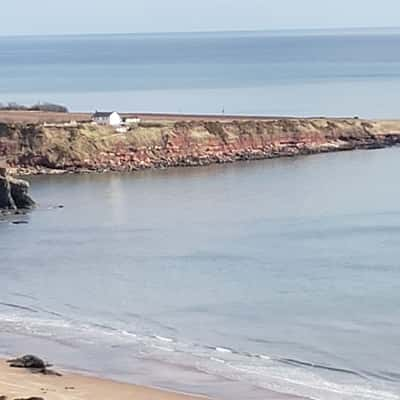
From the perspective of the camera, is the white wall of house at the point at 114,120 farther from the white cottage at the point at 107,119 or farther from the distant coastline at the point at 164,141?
the distant coastline at the point at 164,141

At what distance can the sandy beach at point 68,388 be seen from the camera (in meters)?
17.8

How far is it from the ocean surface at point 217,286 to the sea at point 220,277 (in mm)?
51

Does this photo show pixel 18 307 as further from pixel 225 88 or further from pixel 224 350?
pixel 225 88

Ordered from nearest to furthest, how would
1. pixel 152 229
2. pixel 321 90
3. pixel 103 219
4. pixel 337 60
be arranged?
pixel 152 229, pixel 103 219, pixel 321 90, pixel 337 60

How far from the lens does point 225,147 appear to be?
60000 mm

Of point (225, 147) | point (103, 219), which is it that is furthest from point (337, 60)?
point (103, 219)

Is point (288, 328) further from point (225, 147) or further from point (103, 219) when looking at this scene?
point (225, 147)

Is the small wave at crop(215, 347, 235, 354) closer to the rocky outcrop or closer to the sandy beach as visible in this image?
the sandy beach

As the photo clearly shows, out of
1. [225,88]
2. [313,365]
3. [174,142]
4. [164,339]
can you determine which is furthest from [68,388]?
[225,88]

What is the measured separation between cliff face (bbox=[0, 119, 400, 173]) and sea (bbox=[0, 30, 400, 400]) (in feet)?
7.26

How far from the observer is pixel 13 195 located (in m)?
41.3

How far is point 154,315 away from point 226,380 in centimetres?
559

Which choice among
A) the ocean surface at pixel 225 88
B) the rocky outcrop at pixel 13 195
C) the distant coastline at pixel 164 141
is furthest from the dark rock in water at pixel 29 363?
the ocean surface at pixel 225 88

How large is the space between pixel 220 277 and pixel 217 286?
121cm
